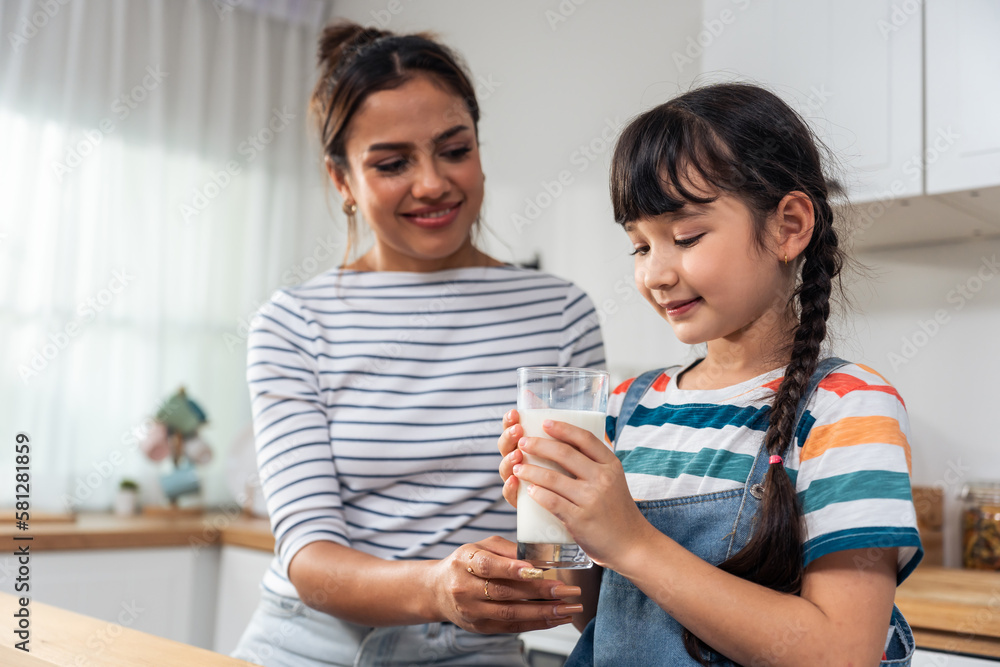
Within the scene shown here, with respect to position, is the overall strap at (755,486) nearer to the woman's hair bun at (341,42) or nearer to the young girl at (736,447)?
the young girl at (736,447)

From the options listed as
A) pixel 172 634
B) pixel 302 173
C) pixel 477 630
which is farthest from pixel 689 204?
pixel 302 173

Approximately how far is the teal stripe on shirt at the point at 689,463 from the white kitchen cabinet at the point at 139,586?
212cm

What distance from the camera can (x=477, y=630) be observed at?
917mm

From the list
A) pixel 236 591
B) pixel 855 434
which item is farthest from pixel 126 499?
pixel 855 434

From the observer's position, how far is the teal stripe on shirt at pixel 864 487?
2.27 feet

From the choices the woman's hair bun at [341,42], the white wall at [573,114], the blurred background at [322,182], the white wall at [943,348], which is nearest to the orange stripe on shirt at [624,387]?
the woman's hair bun at [341,42]

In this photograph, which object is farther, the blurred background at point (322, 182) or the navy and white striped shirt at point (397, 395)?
the blurred background at point (322, 182)

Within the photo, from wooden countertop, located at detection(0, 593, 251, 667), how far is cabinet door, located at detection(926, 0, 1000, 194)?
1.62 m

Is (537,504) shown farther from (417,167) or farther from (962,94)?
(962,94)

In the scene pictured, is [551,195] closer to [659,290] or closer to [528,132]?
[528,132]

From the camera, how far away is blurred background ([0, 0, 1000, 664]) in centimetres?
183

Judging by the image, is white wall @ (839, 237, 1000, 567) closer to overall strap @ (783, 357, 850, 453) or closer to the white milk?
overall strap @ (783, 357, 850, 453)

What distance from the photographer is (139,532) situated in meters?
2.56

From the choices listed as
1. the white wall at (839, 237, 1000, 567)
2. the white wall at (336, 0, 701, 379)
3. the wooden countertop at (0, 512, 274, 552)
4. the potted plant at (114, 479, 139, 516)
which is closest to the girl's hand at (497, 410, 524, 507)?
the white wall at (839, 237, 1000, 567)
